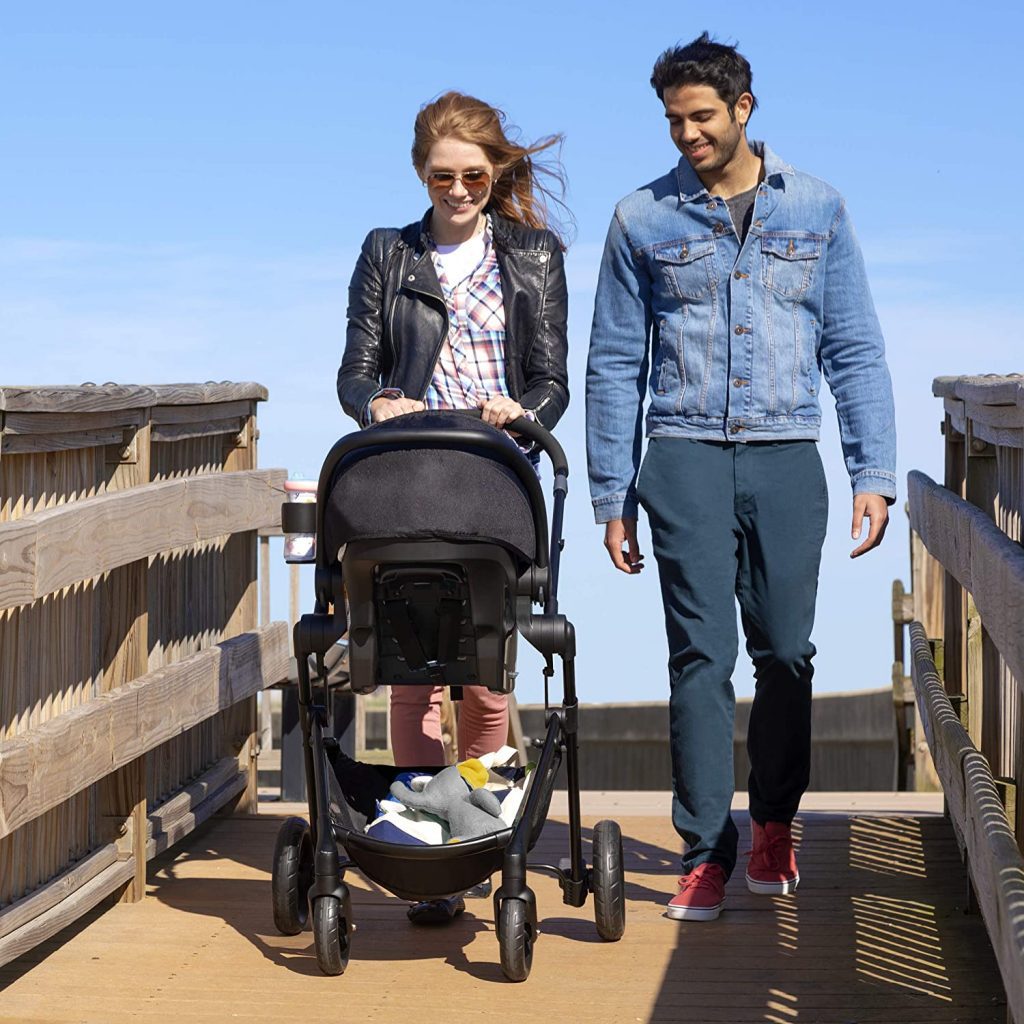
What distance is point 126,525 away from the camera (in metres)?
4.73

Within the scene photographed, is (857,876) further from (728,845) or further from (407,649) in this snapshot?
(407,649)

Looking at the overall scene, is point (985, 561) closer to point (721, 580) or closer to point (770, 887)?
point (721, 580)

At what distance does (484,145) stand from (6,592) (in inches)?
70.3

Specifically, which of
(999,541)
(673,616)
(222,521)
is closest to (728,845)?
(673,616)

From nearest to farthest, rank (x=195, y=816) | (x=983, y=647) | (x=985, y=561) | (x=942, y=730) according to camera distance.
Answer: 1. (x=985, y=561)
2. (x=942, y=730)
3. (x=983, y=647)
4. (x=195, y=816)

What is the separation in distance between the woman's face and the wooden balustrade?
1409mm

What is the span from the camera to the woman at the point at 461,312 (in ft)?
15.8

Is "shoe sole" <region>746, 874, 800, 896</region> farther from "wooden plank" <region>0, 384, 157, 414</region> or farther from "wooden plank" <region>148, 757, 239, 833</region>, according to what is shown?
"wooden plank" <region>0, 384, 157, 414</region>

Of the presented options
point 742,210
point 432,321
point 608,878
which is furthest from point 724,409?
point 608,878

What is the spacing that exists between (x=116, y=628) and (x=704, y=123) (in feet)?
7.06

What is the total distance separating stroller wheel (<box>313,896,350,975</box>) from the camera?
4109 mm

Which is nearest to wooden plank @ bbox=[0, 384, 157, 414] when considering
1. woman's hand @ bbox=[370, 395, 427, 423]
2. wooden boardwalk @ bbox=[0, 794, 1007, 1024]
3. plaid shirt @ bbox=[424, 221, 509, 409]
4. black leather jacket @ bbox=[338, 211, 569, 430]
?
black leather jacket @ bbox=[338, 211, 569, 430]

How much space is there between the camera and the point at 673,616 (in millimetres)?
4773

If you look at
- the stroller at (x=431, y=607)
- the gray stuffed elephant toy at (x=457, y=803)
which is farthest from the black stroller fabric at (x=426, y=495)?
the gray stuffed elephant toy at (x=457, y=803)
